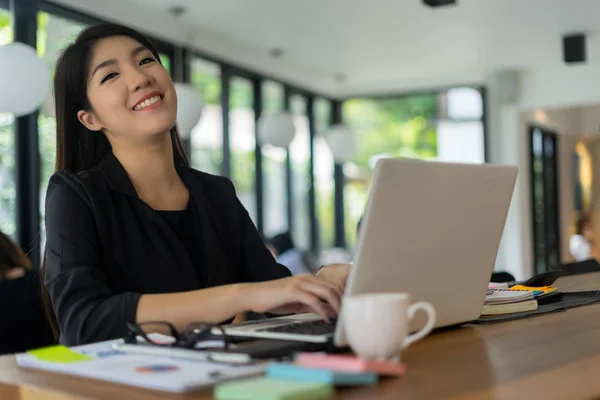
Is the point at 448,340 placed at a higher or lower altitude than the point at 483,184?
lower

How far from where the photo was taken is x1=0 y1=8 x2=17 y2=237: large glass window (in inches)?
220

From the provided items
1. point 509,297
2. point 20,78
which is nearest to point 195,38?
point 20,78

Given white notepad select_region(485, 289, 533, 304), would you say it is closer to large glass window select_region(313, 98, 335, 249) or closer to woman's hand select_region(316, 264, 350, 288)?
woman's hand select_region(316, 264, 350, 288)

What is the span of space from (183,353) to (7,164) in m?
4.94

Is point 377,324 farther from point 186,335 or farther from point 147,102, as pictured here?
point 147,102

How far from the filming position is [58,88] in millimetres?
1817

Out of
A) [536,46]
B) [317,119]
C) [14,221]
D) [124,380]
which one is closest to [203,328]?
[124,380]

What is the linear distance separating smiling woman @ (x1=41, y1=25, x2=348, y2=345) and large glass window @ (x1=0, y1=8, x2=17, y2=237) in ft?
13.0

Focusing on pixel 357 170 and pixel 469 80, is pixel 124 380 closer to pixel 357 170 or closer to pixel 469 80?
pixel 469 80

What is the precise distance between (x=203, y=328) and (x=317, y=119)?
9405 mm

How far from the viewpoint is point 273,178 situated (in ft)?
29.6

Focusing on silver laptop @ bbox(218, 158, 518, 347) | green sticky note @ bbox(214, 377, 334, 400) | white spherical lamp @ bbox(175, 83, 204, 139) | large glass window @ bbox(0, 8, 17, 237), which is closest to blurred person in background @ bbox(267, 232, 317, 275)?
white spherical lamp @ bbox(175, 83, 204, 139)

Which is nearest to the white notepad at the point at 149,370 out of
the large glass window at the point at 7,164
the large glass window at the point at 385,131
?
the large glass window at the point at 7,164

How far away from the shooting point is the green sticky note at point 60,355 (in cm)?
108
